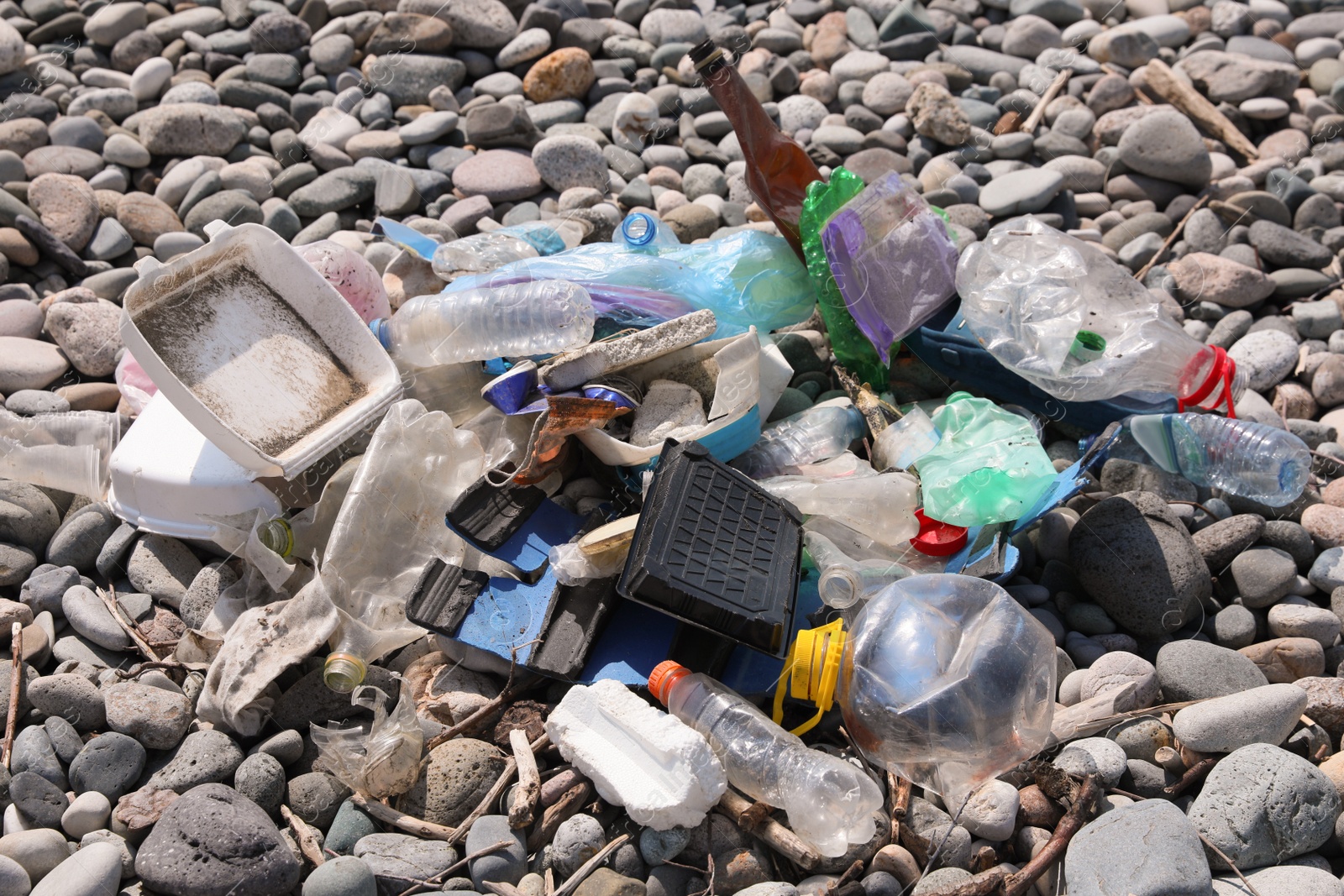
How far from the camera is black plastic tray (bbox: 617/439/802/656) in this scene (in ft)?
8.00

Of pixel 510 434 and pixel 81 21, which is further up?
pixel 81 21

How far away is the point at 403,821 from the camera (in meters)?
2.35

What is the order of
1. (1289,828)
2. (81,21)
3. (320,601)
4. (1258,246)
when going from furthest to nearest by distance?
1. (81,21)
2. (1258,246)
3. (320,601)
4. (1289,828)

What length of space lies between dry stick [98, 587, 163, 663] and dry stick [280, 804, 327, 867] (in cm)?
64

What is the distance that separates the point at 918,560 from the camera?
2.86 m

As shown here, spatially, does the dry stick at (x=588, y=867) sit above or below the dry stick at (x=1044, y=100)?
below

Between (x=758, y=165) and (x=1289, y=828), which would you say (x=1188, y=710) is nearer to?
(x=1289, y=828)

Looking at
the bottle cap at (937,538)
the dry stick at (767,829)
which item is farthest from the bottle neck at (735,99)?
the dry stick at (767,829)

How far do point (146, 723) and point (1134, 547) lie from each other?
8.82ft

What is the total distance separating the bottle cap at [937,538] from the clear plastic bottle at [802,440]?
42cm

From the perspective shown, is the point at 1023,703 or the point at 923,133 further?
the point at 923,133

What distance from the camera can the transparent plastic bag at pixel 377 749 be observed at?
237cm

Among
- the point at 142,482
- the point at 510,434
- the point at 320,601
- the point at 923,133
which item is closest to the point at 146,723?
the point at 320,601

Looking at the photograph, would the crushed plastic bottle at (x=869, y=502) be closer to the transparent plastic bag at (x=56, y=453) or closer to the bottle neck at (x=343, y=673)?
the bottle neck at (x=343, y=673)
